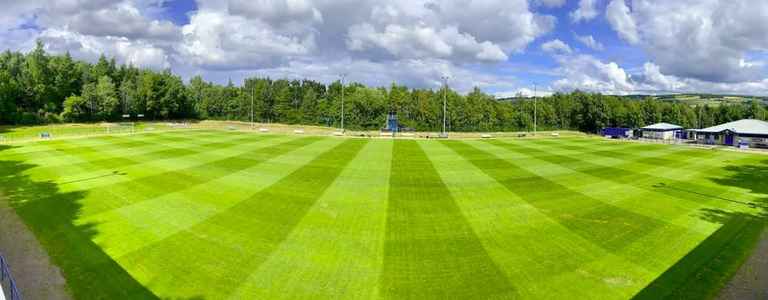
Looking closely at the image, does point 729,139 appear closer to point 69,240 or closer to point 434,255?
point 434,255

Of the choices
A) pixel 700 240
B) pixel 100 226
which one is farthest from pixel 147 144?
pixel 700 240

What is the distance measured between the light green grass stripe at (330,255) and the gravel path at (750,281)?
1054 cm

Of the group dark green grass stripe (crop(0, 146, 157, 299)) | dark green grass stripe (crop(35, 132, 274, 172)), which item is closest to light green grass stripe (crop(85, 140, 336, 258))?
dark green grass stripe (crop(0, 146, 157, 299))

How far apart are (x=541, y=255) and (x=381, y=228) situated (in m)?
6.53

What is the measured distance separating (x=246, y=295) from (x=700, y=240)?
17610 mm

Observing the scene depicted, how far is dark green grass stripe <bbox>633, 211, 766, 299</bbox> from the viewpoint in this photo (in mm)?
12555

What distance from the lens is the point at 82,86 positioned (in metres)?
95.9

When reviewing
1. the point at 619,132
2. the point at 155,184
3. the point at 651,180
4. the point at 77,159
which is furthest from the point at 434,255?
the point at 619,132

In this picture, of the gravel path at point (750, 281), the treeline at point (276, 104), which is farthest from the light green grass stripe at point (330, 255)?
the treeline at point (276, 104)

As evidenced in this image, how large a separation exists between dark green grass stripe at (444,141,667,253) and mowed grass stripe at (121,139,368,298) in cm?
1206

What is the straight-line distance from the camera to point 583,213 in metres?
20.7

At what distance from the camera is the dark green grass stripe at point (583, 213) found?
57.3 ft

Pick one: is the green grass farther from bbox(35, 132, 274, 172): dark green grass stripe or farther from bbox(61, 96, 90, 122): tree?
bbox(61, 96, 90, 122): tree

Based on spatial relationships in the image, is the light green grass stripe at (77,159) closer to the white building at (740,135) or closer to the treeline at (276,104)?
the treeline at (276,104)
